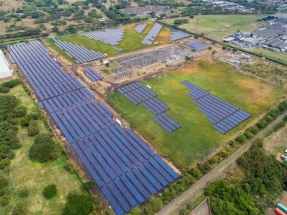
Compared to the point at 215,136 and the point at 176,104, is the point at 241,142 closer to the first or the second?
the point at 215,136

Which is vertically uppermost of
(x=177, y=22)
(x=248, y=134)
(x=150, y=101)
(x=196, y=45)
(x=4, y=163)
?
(x=177, y=22)

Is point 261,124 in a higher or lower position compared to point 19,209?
higher

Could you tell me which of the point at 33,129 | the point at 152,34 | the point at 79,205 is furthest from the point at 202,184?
the point at 152,34

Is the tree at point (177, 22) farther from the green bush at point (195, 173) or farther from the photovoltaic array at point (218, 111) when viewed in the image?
the green bush at point (195, 173)

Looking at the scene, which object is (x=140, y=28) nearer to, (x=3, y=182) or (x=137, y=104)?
(x=137, y=104)

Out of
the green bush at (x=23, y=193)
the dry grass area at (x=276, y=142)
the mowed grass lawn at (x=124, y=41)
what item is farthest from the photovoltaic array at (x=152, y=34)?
the green bush at (x=23, y=193)

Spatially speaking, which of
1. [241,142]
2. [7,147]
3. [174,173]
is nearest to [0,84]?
[7,147]
